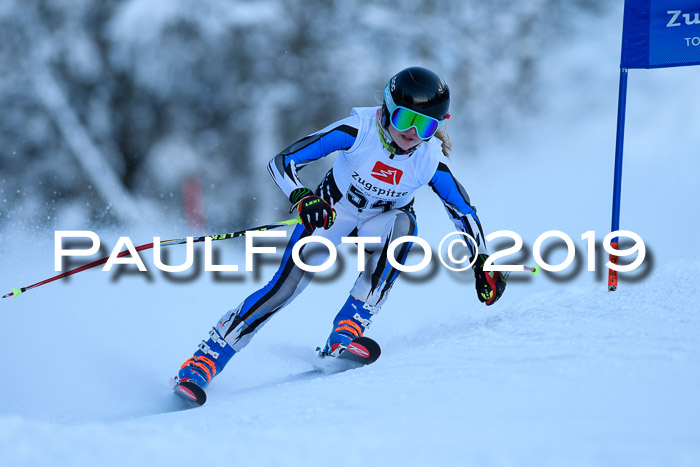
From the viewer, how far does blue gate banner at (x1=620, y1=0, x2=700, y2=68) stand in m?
3.26

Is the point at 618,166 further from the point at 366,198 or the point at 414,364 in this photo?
the point at 414,364

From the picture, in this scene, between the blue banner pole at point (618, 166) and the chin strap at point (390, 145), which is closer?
the chin strap at point (390, 145)

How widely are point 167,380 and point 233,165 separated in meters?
5.47

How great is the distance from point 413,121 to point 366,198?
486 mm

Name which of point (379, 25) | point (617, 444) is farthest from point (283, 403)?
point (379, 25)

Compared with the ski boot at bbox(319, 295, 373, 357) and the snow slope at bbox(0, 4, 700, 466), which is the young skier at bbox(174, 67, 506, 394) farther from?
the snow slope at bbox(0, 4, 700, 466)

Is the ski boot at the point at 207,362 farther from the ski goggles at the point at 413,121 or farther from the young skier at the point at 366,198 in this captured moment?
the ski goggles at the point at 413,121

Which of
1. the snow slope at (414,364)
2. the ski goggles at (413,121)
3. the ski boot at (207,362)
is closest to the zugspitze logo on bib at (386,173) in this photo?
the ski goggles at (413,121)

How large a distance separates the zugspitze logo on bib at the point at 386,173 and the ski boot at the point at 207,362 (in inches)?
39.2

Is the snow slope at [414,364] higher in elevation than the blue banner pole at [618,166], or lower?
A: lower

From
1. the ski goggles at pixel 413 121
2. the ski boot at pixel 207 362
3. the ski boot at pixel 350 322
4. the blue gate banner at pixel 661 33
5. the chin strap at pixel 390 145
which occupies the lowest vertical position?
the ski boot at pixel 207 362

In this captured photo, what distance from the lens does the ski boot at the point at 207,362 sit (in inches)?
114

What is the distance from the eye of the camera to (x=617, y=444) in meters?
1.48

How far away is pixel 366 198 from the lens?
9.94 ft
